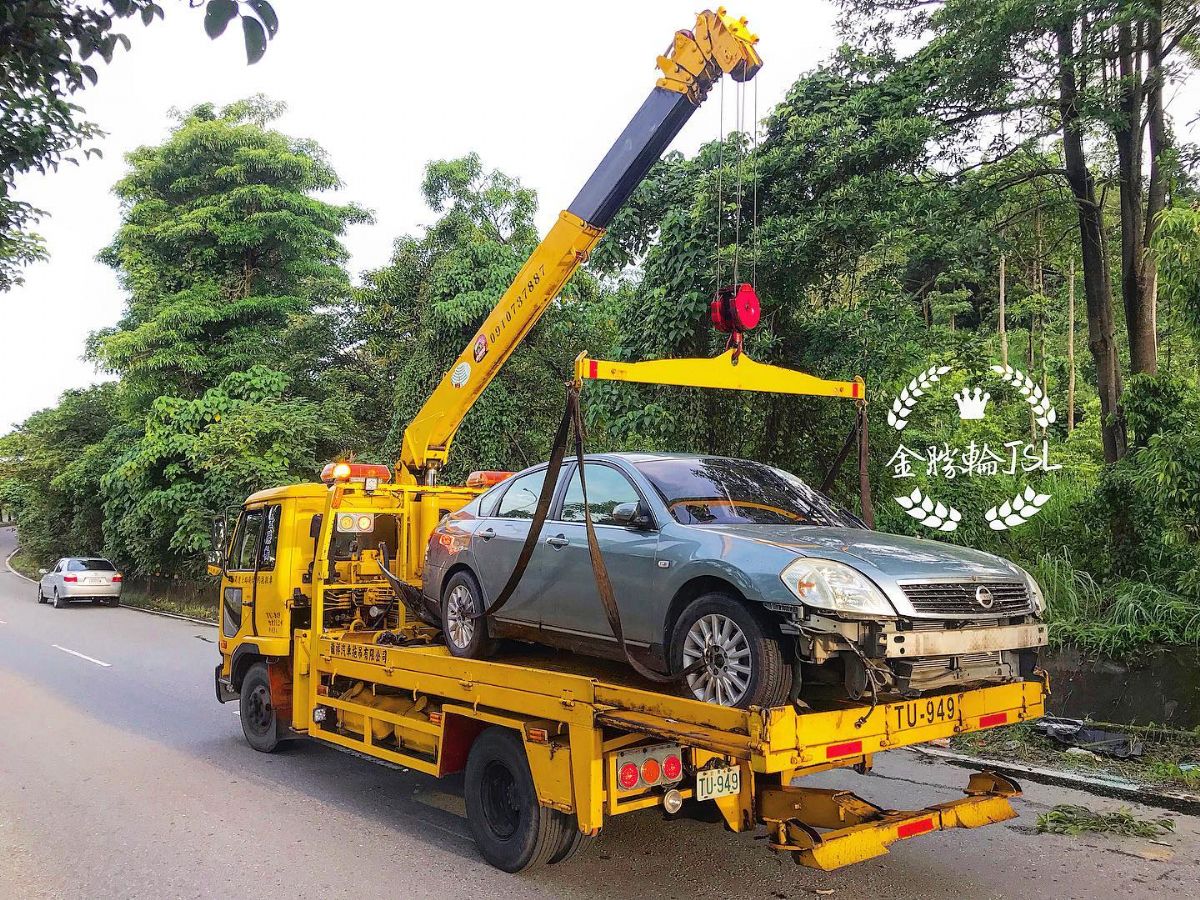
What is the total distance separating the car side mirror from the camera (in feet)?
16.5

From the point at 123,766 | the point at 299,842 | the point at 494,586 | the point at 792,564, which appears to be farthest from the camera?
the point at 123,766

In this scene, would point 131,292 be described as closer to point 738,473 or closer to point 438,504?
point 438,504

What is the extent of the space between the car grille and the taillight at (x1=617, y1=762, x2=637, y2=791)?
62.7 inches

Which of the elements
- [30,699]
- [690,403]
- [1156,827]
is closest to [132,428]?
[30,699]

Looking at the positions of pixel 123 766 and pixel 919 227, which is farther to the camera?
pixel 919 227

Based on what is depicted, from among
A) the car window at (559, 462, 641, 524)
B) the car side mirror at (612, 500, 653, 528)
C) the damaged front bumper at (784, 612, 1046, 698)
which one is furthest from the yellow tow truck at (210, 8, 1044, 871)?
the car window at (559, 462, 641, 524)

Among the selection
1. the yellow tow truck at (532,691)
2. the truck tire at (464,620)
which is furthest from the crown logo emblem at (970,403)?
the truck tire at (464,620)

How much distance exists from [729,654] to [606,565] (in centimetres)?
106

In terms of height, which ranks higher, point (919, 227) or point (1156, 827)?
point (919, 227)

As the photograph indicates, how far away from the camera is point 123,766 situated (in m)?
7.61

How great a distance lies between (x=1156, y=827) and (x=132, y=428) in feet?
89.0

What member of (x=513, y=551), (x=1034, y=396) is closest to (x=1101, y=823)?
(x=513, y=551)

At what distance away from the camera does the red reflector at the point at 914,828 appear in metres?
4.42

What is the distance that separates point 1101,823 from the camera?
19.3 feet
